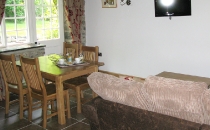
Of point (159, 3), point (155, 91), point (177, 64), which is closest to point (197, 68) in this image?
point (177, 64)

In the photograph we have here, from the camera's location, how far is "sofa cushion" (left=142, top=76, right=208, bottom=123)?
183 centimetres

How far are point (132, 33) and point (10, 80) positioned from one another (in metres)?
2.64

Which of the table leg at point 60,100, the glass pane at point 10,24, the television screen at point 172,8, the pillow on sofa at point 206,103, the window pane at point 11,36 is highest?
the television screen at point 172,8

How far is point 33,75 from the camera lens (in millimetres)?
3377

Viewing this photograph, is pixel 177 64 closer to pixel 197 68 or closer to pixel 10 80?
pixel 197 68

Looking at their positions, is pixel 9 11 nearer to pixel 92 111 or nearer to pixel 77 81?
pixel 77 81

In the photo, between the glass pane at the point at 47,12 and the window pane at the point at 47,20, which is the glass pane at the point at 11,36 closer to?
the window pane at the point at 47,20

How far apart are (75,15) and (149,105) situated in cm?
411

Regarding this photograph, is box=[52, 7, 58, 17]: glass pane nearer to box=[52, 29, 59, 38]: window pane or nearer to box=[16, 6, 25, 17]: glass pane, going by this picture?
box=[52, 29, 59, 38]: window pane

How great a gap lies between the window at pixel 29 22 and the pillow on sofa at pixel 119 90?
3008 mm

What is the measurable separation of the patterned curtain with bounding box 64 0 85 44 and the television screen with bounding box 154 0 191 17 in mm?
1819

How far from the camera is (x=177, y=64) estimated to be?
15.9 ft

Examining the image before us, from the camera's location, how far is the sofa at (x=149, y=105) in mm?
1833

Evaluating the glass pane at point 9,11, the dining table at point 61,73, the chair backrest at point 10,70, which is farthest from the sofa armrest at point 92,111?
the glass pane at point 9,11
